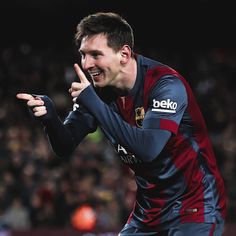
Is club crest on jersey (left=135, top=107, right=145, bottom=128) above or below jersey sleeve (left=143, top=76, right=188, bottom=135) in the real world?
below

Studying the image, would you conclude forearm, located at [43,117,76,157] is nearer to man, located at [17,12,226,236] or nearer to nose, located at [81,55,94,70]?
man, located at [17,12,226,236]

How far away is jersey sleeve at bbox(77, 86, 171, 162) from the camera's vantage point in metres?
3.81

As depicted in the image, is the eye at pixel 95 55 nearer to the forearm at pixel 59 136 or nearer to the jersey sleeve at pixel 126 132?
the jersey sleeve at pixel 126 132

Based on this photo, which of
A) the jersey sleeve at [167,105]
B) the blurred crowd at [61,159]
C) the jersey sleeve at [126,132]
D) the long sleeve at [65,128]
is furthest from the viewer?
the blurred crowd at [61,159]

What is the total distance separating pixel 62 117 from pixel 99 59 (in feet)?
28.6

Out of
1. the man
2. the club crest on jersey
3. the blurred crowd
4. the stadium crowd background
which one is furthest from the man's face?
the stadium crowd background

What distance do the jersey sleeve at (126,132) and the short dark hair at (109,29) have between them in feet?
1.19

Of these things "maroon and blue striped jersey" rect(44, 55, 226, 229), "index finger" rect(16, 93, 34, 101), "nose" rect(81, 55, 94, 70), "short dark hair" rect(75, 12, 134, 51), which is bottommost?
"maroon and blue striped jersey" rect(44, 55, 226, 229)

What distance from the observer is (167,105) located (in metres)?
3.97

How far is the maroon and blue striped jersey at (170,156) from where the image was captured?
400 cm

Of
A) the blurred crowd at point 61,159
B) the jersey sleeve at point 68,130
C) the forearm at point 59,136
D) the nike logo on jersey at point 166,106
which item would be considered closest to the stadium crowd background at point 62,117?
the blurred crowd at point 61,159

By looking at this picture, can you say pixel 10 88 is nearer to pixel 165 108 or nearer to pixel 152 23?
pixel 152 23

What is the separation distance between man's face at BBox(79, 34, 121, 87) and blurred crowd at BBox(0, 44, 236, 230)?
4.49 meters

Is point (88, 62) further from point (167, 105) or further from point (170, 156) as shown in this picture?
point (170, 156)
